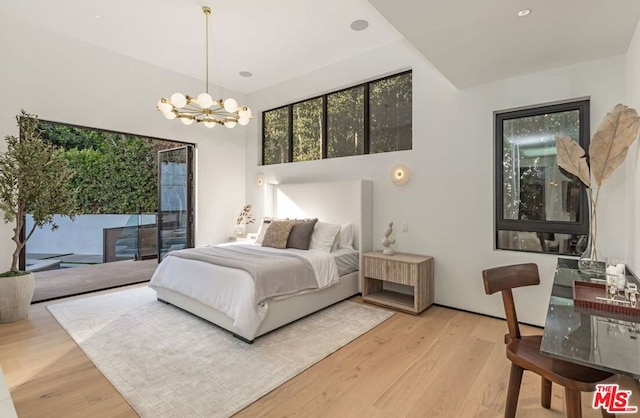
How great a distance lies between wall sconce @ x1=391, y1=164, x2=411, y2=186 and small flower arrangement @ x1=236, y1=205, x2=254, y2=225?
10.2 ft

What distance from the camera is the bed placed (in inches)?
115

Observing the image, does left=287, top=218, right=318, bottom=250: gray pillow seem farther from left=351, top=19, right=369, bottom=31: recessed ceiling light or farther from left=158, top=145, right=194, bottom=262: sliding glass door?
left=351, top=19, right=369, bottom=31: recessed ceiling light

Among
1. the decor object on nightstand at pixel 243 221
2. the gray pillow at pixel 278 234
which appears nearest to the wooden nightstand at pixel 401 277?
the gray pillow at pixel 278 234

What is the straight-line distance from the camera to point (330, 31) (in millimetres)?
3861

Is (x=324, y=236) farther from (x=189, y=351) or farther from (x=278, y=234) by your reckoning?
(x=189, y=351)

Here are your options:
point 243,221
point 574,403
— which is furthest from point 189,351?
point 243,221

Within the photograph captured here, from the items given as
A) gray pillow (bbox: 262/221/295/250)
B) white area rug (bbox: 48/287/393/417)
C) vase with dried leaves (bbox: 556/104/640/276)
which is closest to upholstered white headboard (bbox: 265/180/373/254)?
gray pillow (bbox: 262/221/295/250)

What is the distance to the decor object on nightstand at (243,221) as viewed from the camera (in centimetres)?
584

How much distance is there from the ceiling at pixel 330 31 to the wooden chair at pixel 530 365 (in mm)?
1788

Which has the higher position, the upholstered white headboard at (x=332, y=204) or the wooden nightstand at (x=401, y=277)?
the upholstered white headboard at (x=332, y=204)

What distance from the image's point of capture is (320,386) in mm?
2199

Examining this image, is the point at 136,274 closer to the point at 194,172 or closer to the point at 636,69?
the point at 194,172

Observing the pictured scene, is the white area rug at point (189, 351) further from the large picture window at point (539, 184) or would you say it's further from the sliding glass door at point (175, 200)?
the sliding glass door at point (175, 200)

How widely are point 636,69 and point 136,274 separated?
6.96 meters
